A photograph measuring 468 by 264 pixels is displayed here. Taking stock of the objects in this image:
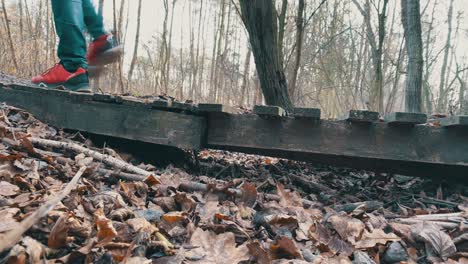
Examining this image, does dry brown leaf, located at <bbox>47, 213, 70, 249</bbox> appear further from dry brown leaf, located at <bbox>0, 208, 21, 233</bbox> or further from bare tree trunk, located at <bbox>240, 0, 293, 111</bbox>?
bare tree trunk, located at <bbox>240, 0, 293, 111</bbox>

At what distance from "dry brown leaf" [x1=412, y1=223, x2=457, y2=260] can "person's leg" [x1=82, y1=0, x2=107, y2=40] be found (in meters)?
3.48

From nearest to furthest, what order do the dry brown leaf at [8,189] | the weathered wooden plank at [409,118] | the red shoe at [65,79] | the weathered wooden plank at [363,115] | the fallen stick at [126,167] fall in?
the dry brown leaf at [8,189]
the fallen stick at [126,167]
the weathered wooden plank at [409,118]
the weathered wooden plank at [363,115]
the red shoe at [65,79]

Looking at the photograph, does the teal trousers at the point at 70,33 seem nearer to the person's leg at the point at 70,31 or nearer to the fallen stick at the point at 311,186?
the person's leg at the point at 70,31

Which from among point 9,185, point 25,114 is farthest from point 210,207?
point 25,114

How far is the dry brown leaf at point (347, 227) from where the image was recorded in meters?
1.71

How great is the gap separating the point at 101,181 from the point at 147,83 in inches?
873

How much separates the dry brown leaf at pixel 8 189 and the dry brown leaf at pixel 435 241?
5.77ft

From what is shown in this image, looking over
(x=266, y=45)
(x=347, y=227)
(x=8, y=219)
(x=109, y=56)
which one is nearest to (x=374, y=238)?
(x=347, y=227)

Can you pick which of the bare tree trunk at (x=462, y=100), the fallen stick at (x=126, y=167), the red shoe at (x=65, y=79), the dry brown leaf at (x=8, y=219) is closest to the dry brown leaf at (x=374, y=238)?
the fallen stick at (x=126, y=167)

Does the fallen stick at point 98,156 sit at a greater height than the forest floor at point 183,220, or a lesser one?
greater

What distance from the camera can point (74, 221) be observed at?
1364 millimetres

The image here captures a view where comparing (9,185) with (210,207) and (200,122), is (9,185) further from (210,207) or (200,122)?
(200,122)

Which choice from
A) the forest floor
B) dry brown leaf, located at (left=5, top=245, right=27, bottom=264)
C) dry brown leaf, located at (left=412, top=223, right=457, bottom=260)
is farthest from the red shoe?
dry brown leaf, located at (left=412, top=223, right=457, bottom=260)

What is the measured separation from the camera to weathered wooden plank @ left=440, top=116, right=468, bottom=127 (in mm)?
2418
